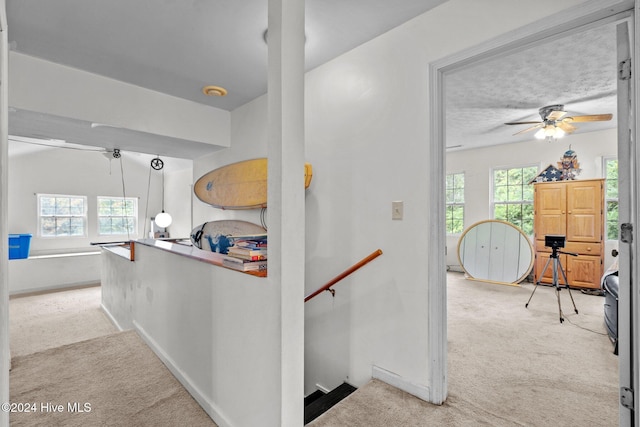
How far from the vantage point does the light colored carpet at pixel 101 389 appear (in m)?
1.75

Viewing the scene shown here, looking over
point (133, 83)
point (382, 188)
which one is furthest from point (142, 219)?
point (382, 188)

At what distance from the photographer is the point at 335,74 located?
94.7 inches

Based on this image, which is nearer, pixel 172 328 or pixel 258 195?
pixel 172 328

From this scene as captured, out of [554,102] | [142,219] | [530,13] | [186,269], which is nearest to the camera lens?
[530,13]

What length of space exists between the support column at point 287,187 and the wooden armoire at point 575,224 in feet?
14.5

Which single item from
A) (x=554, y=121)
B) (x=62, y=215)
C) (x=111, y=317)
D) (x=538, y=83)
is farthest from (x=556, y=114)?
(x=62, y=215)

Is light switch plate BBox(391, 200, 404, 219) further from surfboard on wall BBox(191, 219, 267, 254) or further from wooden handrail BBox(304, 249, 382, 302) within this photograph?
surfboard on wall BBox(191, 219, 267, 254)

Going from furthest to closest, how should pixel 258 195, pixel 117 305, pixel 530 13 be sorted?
pixel 117 305, pixel 258 195, pixel 530 13

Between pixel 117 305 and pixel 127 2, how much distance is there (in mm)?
3433

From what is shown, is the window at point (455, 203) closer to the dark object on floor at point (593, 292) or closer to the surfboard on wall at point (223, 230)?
the dark object on floor at point (593, 292)

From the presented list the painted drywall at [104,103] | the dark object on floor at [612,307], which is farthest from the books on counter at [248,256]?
the dark object on floor at [612,307]

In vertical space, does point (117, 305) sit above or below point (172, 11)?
below

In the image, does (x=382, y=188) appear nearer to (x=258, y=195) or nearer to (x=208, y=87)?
(x=258, y=195)

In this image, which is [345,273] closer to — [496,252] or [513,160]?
[496,252]
